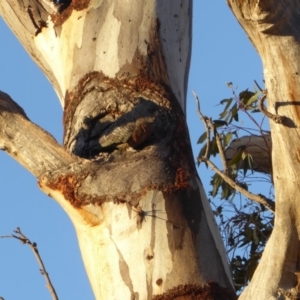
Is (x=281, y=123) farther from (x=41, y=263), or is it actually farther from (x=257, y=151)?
(x=257, y=151)

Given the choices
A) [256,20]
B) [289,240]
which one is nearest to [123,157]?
[289,240]

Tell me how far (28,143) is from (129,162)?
0.26 metres

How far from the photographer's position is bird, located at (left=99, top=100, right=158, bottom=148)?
1.99 m

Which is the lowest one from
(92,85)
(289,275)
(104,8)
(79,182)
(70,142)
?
(289,275)

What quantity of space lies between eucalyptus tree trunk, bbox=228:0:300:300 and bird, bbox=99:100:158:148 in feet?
1.63

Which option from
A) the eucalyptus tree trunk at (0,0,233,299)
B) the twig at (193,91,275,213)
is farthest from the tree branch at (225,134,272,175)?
the twig at (193,91,275,213)

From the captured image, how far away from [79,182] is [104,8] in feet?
2.17

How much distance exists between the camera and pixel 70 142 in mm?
2115

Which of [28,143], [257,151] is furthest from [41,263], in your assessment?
[257,151]

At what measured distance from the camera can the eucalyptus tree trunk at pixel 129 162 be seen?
1.87 m

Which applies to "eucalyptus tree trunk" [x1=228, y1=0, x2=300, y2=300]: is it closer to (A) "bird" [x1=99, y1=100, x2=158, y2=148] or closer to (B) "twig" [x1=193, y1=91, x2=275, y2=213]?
(B) "twig" [x1=193, y1=91, x2=275, y2=213]

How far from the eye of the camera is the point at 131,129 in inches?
78.5

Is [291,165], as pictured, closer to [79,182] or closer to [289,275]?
[289,275]

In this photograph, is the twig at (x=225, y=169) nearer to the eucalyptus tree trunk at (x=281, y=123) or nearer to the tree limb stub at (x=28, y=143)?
the eucalyptus tree trunk at (x=281, y=123)
